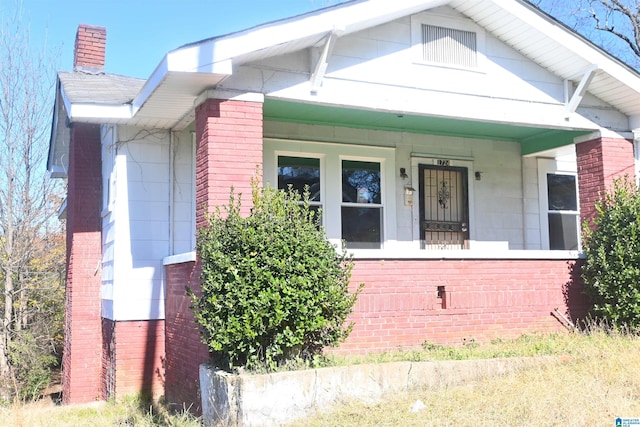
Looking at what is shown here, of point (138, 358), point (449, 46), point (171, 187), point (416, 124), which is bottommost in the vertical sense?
point (138, 358)

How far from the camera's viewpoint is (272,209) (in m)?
6.99

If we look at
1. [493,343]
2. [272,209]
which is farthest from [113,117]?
[493,343]

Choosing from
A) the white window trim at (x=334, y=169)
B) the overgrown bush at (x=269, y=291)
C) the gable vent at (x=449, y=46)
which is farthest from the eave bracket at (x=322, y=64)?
the white window trim at (x=334, y=169)

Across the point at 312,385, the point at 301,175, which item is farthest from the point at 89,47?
the point at 312,385

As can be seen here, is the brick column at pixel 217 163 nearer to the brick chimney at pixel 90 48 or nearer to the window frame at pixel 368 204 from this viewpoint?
the window frame at pixel 368 204

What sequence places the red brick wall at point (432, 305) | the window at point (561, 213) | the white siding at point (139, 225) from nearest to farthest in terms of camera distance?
the red brick wall at point (432, 305) < the white siding at point (139, 225) < the window at point (561, 213)

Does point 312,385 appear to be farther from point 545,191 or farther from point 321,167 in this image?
point 545,191

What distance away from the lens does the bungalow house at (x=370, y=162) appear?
812 cm

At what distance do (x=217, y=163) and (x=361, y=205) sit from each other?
12.7 feet

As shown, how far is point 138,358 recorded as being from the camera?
9539 millimetres

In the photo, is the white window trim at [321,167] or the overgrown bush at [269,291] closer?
the overgrown bush at [269,291]

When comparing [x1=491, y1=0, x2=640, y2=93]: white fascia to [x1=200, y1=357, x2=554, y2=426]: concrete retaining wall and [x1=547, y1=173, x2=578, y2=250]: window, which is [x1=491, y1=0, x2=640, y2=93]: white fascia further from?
[x1=200, y1=357, x2=554, y2=426]: concrete retaining wall

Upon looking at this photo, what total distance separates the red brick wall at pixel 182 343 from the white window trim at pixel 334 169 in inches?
97.4

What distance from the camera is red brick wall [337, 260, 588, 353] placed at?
834 centimetres
